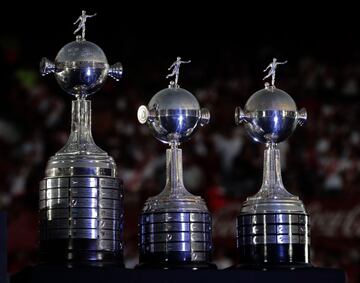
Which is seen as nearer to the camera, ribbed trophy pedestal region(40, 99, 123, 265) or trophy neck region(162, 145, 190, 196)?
ribbed trophy pedestal region(40, 99, 123, 265)

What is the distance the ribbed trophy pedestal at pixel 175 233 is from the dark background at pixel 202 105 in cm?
263

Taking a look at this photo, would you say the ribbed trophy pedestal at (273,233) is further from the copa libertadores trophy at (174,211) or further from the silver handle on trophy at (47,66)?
the silver handle on trophy at (47,66)

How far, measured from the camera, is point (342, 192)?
16.0ft

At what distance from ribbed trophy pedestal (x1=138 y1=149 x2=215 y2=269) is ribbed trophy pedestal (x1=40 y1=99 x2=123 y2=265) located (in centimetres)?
5

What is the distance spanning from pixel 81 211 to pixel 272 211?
1.05ft

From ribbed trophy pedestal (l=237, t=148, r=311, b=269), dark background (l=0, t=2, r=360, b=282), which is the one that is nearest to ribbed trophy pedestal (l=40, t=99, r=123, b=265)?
ribbed trophy pedestal (l=237, t=148, r=311, b=269)

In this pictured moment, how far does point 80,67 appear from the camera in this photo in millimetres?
2107

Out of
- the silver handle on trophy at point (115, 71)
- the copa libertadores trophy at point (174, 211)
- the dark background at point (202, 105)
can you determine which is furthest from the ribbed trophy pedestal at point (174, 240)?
the dark background at point (202, 105)

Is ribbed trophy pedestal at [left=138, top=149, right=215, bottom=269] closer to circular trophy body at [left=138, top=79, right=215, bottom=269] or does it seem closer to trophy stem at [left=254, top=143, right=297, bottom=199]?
circular trophy body at [left=138, top=79, right=215, bottom=269]

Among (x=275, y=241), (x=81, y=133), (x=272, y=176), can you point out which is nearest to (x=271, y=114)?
(x=272, y=176)

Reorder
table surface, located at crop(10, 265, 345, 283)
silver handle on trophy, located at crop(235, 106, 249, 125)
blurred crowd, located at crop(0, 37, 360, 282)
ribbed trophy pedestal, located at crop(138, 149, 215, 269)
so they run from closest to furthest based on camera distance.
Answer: table surface, located at crop(10, 265, 345, 283) < ribbed trophy pedestal, located at crop(138, 149, 215, 269) < silver handle on trophy, located at crop(235, 106, 249, 125) < blurred crowd, located at crop(0, 37, 360, 282)

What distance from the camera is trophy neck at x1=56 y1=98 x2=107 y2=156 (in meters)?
2.10

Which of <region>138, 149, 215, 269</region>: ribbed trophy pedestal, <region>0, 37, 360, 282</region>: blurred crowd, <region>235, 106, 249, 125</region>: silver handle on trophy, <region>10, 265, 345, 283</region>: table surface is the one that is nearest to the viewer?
<region>10, 265, 345, 283</region>: table surface

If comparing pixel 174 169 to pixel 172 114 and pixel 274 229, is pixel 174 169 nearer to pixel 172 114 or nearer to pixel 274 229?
pixel 172 114
